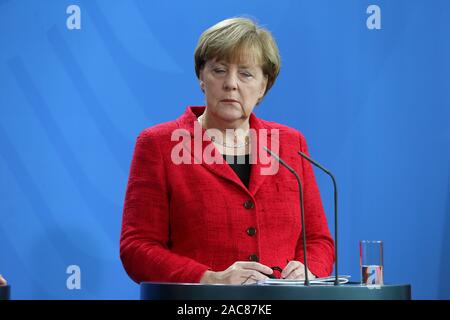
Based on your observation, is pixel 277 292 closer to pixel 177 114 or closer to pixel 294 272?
pixel 294 272

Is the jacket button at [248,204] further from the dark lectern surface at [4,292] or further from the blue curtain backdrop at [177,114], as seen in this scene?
the blue curtain backdrop at [177,114]

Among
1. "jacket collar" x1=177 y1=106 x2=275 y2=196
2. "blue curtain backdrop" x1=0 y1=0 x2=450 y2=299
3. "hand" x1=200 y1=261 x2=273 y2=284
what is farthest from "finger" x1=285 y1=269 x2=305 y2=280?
"blue curtain backdrop" x1=0 y1=0 x2=450 y2=299

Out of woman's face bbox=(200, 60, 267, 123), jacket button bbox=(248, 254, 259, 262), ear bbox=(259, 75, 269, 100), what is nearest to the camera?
jacket button bbox=(248, 254, 259, 262)

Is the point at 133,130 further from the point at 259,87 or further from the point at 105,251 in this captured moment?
the point at 259,87

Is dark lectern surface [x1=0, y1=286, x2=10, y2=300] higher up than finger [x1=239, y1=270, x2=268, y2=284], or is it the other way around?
finger [x1=239, y1=270, x2=268, y2=284]

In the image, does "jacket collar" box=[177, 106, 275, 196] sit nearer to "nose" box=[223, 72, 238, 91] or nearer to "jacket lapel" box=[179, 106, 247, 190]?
"jacket lapel" box=[179, 106, 247, 190]

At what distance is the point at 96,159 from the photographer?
404cm

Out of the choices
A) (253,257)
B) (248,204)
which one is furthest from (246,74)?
(253,257)

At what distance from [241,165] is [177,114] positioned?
42.5 inches

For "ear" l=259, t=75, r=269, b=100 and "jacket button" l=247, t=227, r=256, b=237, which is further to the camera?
"ear" l=259, t=75, r=269, b=100

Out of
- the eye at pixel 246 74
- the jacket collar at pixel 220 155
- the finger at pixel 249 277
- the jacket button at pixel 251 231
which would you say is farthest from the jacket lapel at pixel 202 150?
the finger at pixel 249 277

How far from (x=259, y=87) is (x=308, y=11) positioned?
1159mm

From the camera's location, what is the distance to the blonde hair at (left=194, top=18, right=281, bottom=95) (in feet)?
9.77

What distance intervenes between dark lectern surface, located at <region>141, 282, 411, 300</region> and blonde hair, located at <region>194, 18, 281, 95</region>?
0.95m
